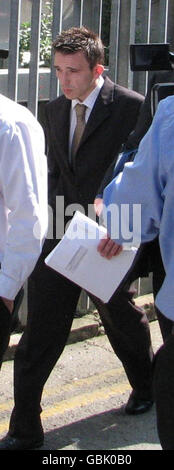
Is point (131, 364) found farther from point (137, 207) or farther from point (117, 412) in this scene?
point (137, 207)

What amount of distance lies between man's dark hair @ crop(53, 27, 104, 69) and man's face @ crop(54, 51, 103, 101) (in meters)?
0.02

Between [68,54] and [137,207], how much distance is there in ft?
5.17

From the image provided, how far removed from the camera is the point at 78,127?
4137 mm

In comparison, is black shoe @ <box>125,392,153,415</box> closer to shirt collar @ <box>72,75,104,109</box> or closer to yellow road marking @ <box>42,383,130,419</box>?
yellow road marking @ <box>42,383,130,419</box>

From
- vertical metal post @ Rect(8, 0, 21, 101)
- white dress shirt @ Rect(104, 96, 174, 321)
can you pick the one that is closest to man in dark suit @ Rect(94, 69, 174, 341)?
white dress shirt @ Rect(104, 96, 174, 321)

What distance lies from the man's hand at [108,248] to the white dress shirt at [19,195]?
0.28 metres

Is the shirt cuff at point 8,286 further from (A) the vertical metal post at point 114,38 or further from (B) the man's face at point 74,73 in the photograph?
(A) the vertical metal post at point 114,38

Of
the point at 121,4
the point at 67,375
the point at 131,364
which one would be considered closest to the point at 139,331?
the point at 131,364

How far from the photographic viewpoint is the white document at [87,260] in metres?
3.29

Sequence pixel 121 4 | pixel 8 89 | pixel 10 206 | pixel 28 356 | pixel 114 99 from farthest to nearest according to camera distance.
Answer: pixel 121 4, pixel 8 89, pixel 114 99, pixel 28 356, pixel 10 206

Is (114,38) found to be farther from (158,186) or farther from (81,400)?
(158,186)

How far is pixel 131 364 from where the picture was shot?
4254 millimetres

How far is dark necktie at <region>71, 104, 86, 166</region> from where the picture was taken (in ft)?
13.5

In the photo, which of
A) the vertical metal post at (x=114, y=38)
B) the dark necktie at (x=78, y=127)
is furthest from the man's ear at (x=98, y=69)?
the vertical metal post at (x=114, y=38)
